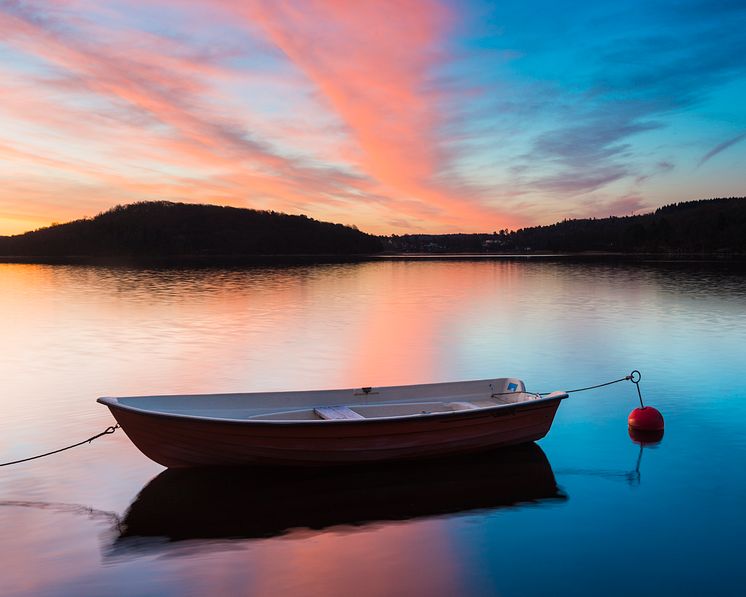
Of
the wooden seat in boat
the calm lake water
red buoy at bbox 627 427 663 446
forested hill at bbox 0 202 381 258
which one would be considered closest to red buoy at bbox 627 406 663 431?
red buoy at bbox 627 427 663 446

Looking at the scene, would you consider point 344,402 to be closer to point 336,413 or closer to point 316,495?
point 336,413

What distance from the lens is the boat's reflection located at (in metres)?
7.86

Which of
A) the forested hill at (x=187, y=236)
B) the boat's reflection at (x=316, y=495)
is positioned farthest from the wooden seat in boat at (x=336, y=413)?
the forested hill at (x=187, y=236)

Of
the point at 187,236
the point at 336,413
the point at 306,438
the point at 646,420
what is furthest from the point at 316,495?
the point at 187,236

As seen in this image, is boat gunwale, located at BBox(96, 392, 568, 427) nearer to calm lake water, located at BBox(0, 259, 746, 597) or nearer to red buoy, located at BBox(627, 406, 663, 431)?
calm lake water, located at BBox(0, 259, 746, 597)

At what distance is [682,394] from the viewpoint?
15.4m

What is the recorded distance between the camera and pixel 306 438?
28.6 ft

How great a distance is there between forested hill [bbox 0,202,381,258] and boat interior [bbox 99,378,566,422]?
155907 millimetres

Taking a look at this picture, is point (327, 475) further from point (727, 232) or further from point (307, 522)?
point (727, 232)

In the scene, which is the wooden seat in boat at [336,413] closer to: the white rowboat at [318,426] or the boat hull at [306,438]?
the white rowboat at [318,426]

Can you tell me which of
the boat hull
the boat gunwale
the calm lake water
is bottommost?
the calm lake water

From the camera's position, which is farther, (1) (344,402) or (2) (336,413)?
(1) (344,402)

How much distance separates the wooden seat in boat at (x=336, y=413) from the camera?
31.3ft

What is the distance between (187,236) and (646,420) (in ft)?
539
